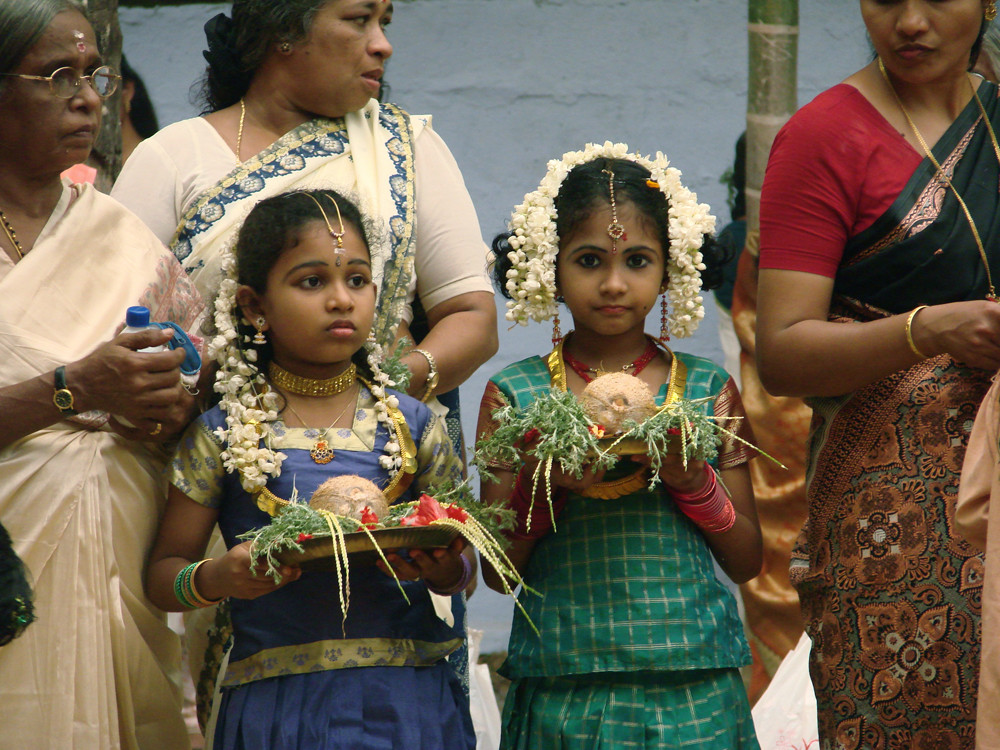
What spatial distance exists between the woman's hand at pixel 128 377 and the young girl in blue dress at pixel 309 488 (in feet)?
0.70

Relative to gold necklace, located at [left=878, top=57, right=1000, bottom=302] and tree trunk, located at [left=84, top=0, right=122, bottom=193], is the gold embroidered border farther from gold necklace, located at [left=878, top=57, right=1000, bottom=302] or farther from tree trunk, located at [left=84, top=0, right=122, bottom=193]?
tree trunk, located at [left=84, top=0, right=122, bottom=193]

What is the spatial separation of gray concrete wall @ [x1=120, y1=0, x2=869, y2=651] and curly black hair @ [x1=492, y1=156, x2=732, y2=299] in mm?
2531

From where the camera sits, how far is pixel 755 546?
3510 mm

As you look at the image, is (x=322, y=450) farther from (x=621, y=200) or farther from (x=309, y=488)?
(x=621, y=200)

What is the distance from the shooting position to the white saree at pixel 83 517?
10.2 feet

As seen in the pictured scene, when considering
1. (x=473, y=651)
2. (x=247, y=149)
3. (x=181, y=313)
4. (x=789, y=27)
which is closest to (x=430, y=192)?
(x=247, y=149)

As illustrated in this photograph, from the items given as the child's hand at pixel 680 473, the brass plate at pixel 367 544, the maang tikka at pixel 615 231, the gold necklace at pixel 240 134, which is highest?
the gold necklace at pixel 240 134

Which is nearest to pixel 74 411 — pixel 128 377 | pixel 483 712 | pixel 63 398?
pixel 63 398

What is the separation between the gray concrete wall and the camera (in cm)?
624

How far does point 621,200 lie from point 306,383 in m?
0.95

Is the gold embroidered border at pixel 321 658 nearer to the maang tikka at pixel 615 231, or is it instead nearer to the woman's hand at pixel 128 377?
the woman's hand at pixel 128 377

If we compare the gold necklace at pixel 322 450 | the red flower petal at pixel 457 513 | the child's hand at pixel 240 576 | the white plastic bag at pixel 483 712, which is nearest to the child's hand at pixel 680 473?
the red flower petal at pixel 457 513

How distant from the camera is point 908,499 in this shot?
10.3 ft

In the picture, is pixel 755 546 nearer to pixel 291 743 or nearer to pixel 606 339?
pixel 606 339
